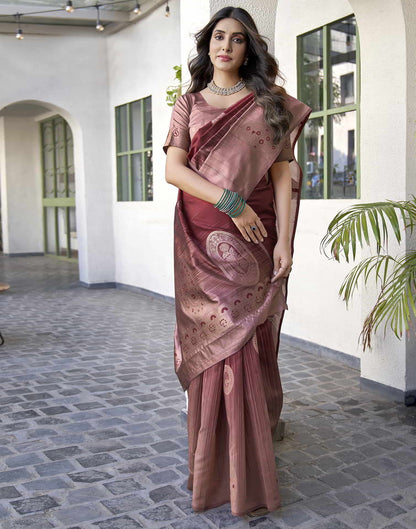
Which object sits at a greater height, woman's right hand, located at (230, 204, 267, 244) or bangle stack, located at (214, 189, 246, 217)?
bangle stack, located at (214, 189, 246, 217)

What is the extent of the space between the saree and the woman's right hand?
53 millimetres

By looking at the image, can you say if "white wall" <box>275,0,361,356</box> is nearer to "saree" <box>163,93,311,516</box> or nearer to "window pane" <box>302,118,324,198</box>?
"window pane" <box>302,118,324,198</box>

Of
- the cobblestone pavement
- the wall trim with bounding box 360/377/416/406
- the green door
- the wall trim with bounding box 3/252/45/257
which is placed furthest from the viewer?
the wall trim with bounding box 3/252/45/257

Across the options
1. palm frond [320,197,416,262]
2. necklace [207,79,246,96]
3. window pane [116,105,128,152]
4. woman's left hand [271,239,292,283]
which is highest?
window pane [116,105,128,152]

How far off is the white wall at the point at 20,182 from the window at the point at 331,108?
9.76m

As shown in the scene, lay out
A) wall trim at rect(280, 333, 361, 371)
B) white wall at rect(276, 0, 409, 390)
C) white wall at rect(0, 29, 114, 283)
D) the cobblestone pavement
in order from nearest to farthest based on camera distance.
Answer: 1. the cobblestone pavement
2. white wall at rect(276, 0, 409, 390)
3. wall trim at rect(280, 333, 361, 371)
4. white wall at rect(0, 29, 114, 283)

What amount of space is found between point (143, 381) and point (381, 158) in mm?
2178

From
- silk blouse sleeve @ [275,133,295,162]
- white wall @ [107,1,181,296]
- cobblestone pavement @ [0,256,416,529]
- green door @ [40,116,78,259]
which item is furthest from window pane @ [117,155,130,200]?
silk blouse sleeve @ [275,133,295,162]

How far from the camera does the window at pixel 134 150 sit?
27.3ft

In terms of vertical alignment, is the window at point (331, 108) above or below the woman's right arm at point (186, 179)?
above

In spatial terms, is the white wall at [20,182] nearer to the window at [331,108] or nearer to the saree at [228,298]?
the window at [331,108]

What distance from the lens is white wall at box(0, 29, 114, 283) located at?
8766 mm

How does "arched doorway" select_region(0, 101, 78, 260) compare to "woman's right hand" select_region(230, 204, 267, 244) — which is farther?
"arched doorway" select_region(0, 101, 78, 260)

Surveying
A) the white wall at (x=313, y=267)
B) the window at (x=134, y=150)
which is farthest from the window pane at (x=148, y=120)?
the white wall at (x=313, y=267)
